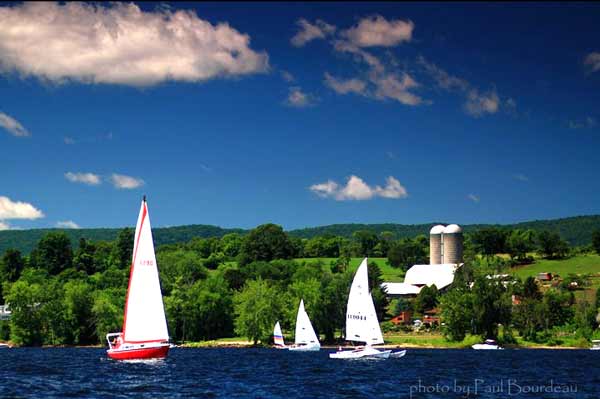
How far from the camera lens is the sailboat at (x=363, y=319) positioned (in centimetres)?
8794

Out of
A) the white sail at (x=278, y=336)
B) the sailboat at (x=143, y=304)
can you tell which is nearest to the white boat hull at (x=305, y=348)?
the white sail at (x=278, y=336)

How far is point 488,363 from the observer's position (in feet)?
283

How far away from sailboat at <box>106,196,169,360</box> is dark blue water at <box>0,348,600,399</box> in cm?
178

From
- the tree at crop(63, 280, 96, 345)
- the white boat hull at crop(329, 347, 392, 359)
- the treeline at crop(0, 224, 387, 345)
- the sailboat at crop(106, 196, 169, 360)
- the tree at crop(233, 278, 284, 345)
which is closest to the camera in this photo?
the sailboat at crop(106, 196, 169, 360)

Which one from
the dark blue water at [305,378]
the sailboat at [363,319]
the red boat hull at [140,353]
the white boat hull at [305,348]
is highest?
the sailboat at [363,319]

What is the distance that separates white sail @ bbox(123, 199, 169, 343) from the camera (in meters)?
72.1

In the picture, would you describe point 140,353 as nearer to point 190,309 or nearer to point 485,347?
point 485,347

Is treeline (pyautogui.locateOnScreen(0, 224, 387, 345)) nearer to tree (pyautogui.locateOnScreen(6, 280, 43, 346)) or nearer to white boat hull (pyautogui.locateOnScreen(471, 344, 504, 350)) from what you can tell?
tree (pyautogui.locateOnScreen(6, 280, 43, 346))

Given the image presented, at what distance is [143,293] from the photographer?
238 ft

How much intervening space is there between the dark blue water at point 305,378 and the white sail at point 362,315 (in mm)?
2902

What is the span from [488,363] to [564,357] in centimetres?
1728

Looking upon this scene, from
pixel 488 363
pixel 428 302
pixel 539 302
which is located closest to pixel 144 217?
pixel 488 363

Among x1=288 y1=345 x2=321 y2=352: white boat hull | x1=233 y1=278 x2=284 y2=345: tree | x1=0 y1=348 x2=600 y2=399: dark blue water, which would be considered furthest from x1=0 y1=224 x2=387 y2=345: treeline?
x1=0 y1=348 x2=600 y2=399: dark blue water

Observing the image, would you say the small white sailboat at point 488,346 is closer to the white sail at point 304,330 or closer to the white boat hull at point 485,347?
the white boat hull at point 485,347
